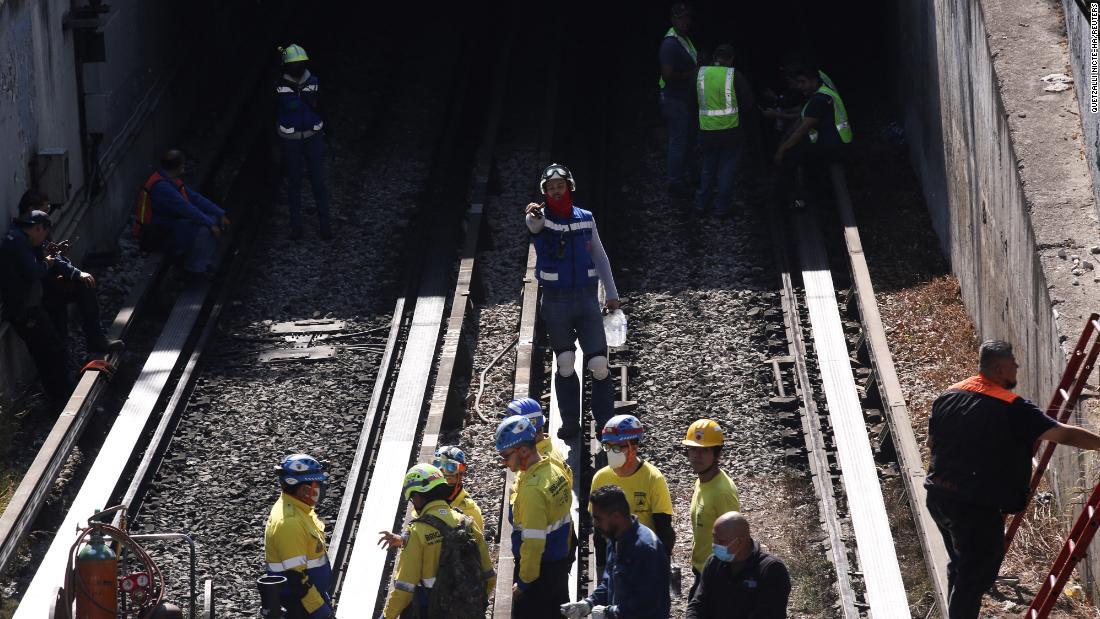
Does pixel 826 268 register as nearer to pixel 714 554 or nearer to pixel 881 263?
pixel 881 263

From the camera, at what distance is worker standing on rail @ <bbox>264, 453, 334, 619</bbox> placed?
355 inches

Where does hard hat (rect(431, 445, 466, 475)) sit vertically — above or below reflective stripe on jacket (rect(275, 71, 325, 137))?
below

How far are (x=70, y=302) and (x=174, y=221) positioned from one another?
1.79 metres

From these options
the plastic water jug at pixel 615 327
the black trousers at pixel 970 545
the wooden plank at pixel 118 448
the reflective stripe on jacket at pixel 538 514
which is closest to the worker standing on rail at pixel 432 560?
the reflective stripe on jacket at pixel 538 514

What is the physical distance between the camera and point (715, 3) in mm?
21922

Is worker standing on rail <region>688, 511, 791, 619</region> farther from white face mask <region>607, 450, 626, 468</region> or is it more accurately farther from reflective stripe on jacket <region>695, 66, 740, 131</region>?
reflective stripe on jacket <region>695, 66, 740, 131</region>

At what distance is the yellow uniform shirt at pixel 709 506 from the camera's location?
938cm

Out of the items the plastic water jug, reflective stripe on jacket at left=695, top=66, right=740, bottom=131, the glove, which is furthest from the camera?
reflective stripe on jacket at left=695, top=66, right=740, bottom=131

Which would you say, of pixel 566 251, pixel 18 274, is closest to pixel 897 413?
pixel 566 251

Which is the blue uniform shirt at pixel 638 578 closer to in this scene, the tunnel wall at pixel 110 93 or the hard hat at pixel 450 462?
the hard hat at pixel 450 462

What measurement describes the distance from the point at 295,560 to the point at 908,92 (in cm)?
1076

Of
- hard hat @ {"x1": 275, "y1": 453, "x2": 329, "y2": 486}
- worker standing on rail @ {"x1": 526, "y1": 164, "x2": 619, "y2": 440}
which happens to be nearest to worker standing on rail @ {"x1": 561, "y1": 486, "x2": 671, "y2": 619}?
hard hat @ {"x1": 275, "y1": 453, "x2": 329, "y2": 486}

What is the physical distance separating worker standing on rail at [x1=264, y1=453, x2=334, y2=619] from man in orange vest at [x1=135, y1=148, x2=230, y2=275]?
6.64 meters

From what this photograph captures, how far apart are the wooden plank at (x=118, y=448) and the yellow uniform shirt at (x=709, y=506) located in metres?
4.04
